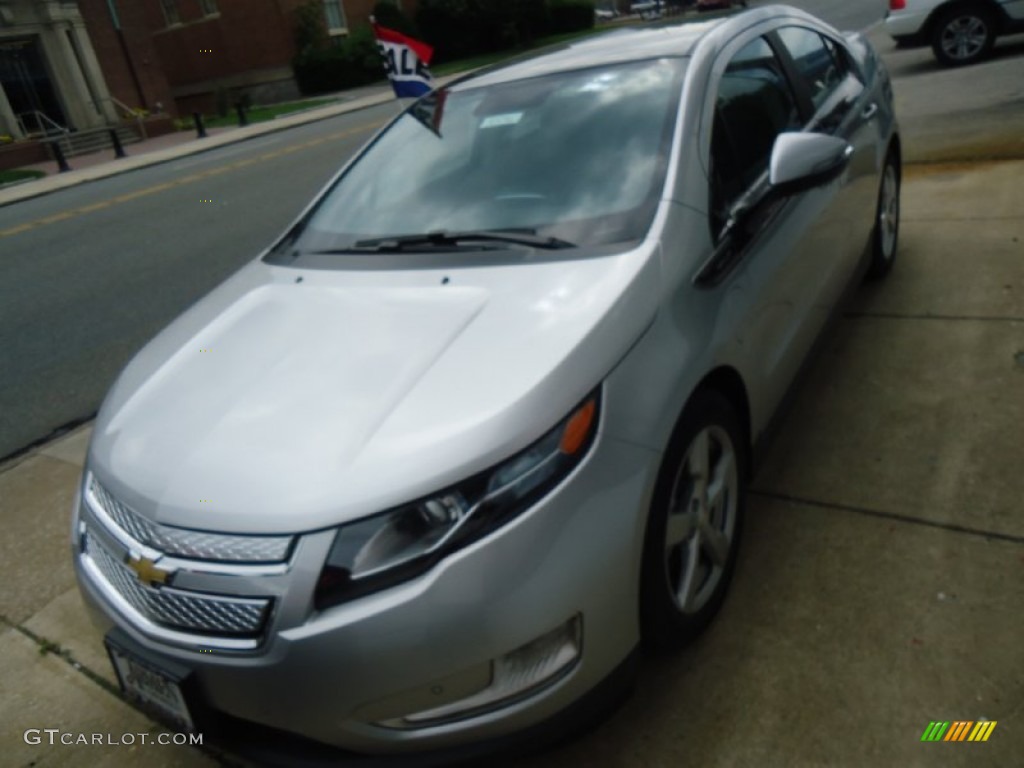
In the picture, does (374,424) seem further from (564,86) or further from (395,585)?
(564,86)

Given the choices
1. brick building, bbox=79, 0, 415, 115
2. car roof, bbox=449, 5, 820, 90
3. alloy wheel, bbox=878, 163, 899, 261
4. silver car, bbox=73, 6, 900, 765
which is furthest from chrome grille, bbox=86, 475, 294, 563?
brick building, bbox=79, 0, 415, 115

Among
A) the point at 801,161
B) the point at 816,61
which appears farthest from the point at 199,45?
the point at 801,161

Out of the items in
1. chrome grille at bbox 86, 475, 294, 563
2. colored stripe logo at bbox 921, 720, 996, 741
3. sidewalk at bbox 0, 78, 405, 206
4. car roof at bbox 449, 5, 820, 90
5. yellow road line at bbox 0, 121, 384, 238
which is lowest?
sidewalk at bbox 0, 78, 405, 206

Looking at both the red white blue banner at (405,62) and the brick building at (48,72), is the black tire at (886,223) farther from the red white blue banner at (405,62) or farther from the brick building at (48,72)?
the brick building at (48,72)

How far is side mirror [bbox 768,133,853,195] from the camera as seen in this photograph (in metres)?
2.61

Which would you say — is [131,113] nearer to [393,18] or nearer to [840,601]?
[393,18]

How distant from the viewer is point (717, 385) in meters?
2.42

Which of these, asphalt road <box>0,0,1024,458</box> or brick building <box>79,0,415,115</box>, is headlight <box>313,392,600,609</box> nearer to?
asphalt road <box>0,0,1024,458</box>

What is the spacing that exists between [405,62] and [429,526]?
6023 mm

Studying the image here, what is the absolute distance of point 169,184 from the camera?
1334 cm

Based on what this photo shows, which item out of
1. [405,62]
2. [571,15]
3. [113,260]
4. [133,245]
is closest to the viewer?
[405,62]

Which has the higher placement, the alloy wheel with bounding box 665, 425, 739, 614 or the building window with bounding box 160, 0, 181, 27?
the building window with bounding box 160, 0, 181, 27

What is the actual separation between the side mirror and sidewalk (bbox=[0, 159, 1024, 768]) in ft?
3.62

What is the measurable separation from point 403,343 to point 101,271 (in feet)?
22.8
